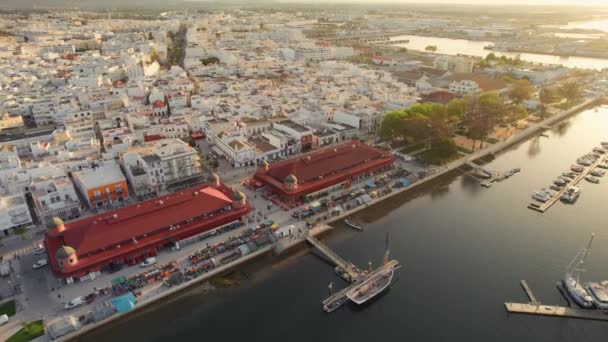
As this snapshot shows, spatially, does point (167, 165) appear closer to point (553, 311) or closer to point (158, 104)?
point (158, 104)

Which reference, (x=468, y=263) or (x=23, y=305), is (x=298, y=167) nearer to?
(x=468, y=263)

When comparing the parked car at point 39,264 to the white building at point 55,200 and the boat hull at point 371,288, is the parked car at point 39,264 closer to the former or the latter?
the white building at point 55,200

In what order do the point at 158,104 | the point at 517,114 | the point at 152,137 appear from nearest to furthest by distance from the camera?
the point at 152,137 < the point at 517,114 < the point at 158,104

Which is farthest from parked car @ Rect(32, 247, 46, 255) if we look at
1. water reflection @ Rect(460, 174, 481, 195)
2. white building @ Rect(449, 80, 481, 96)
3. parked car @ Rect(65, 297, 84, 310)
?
white building @ Rect(449, 80, 481, 96)

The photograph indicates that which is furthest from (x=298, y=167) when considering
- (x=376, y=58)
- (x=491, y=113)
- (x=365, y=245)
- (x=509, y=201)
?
(x=376, y=58)

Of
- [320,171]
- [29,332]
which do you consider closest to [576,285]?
[320,171]

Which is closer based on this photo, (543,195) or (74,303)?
(74,303)
